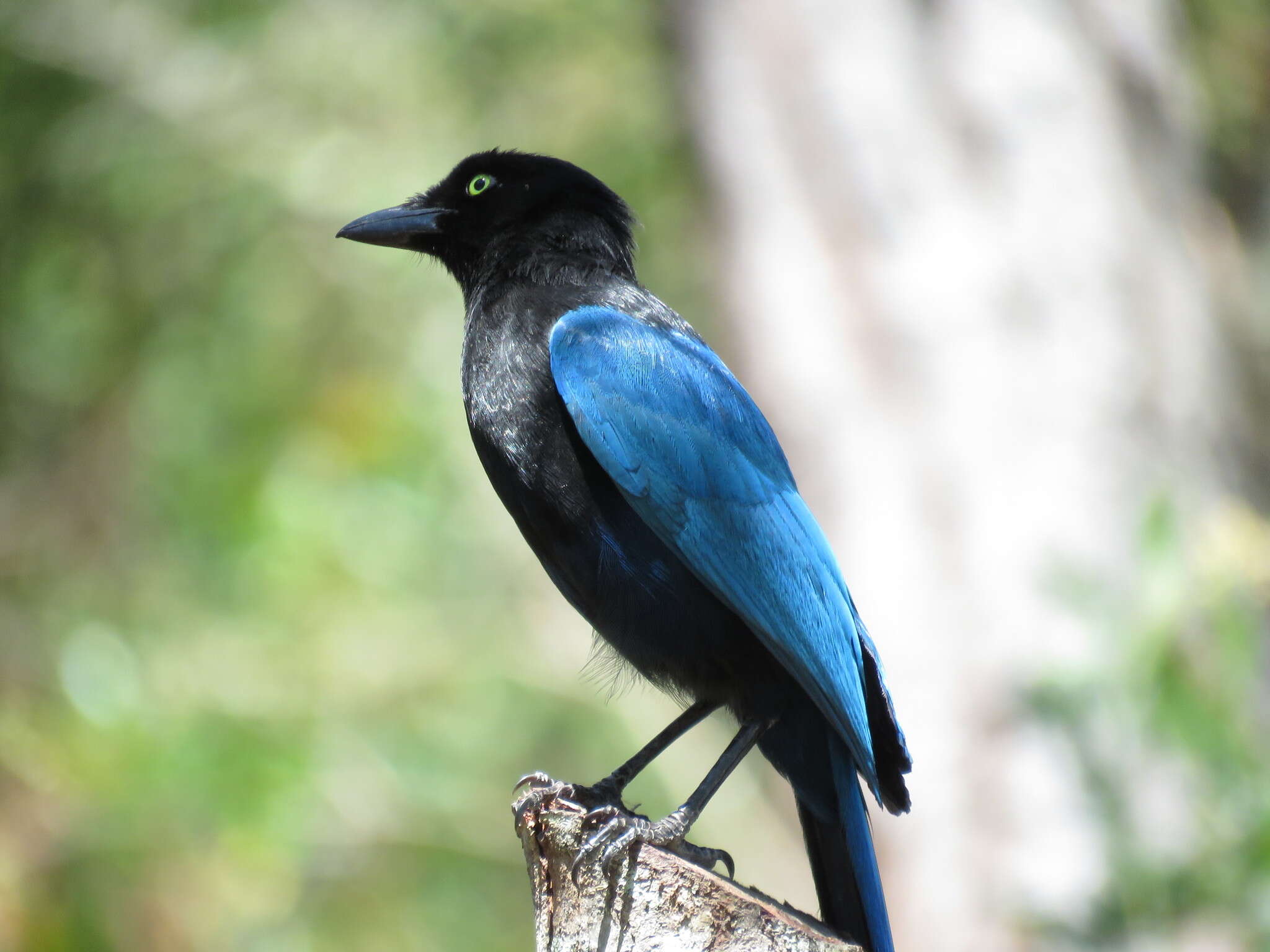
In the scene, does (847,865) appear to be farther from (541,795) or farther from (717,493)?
(717,493)

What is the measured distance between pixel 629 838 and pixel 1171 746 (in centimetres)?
215

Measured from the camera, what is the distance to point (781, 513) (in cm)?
318

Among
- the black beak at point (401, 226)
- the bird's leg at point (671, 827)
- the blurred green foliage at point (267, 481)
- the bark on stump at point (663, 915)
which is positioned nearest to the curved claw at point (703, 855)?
the bird's leg at point (671, 827)

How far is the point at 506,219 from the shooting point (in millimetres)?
3760

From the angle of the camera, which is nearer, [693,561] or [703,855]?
[703,855]

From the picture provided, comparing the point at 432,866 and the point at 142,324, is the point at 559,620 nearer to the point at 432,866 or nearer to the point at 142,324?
the point at 432,866

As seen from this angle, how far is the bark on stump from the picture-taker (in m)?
2.29

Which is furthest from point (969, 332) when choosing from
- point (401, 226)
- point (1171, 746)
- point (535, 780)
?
point (535, 780)

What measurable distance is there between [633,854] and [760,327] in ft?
12.7

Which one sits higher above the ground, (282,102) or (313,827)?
(282,102)

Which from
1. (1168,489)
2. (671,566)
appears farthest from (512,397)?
(1168,489)

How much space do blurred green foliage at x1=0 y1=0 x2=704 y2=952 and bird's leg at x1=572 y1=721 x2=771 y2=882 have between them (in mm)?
3326

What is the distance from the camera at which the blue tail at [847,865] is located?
9.27 ft

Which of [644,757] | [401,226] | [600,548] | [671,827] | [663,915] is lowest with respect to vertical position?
[663,915]
